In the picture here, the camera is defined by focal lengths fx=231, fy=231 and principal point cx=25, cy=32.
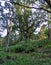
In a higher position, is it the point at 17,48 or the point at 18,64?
the point at 18,64

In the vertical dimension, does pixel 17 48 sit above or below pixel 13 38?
above

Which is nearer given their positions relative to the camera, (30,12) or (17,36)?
(30,12)

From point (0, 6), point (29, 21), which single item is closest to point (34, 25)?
point (29, 21)

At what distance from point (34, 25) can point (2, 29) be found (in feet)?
13.8

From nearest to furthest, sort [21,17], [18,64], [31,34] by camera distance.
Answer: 1. [18,64]
2. [21,17]
3. [31,34]

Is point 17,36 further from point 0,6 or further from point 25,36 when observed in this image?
point 0,6

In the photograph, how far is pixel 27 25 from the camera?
99.6 ft

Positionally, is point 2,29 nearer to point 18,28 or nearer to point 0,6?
point 18,28

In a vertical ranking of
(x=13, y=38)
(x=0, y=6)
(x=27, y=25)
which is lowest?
(x=13, y=38)

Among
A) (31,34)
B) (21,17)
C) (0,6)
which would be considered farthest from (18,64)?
(31,34)

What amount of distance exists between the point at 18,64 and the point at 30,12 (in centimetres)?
1924

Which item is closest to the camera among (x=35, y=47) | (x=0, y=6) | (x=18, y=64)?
(x=18, y=64)

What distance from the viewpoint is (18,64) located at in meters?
10.5

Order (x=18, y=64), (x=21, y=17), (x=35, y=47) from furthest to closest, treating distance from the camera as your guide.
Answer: (x=21, y=17)
(x=35, y=47)
(x=18, y=64)
